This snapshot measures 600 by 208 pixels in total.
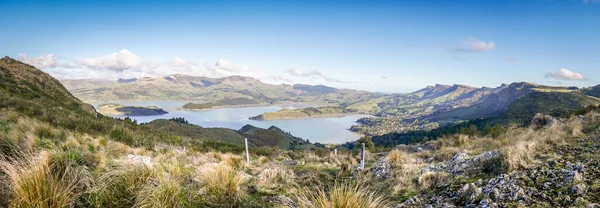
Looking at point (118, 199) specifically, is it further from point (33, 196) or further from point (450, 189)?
point (450, 189)

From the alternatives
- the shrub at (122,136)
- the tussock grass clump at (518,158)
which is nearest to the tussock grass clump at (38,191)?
the tussock grass clump at (518,158)

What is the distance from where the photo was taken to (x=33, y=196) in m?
2.88

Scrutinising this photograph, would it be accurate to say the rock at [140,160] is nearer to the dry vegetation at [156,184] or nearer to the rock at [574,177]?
the dry vegetation at [156,184]

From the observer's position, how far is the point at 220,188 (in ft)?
13.9

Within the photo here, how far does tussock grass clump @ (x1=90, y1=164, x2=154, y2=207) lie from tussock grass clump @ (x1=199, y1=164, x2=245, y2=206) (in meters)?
0.80

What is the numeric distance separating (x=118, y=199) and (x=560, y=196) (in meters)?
5.25

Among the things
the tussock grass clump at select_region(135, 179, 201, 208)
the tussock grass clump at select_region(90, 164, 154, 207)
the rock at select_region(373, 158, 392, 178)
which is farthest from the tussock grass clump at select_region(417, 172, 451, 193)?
the tussock grass clump at select_region(90, 164, 154, 207)

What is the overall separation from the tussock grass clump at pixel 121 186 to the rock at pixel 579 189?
5.18m

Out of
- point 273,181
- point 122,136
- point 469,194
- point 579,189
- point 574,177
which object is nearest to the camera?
point 579,189

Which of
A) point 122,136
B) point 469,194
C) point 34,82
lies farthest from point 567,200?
point 34,82

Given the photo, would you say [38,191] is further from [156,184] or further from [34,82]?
[34,82]

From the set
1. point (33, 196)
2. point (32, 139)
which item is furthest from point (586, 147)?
point (32, 139)

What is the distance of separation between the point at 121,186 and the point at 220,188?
1.29 meters

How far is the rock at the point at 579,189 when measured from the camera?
3178 millimetres
